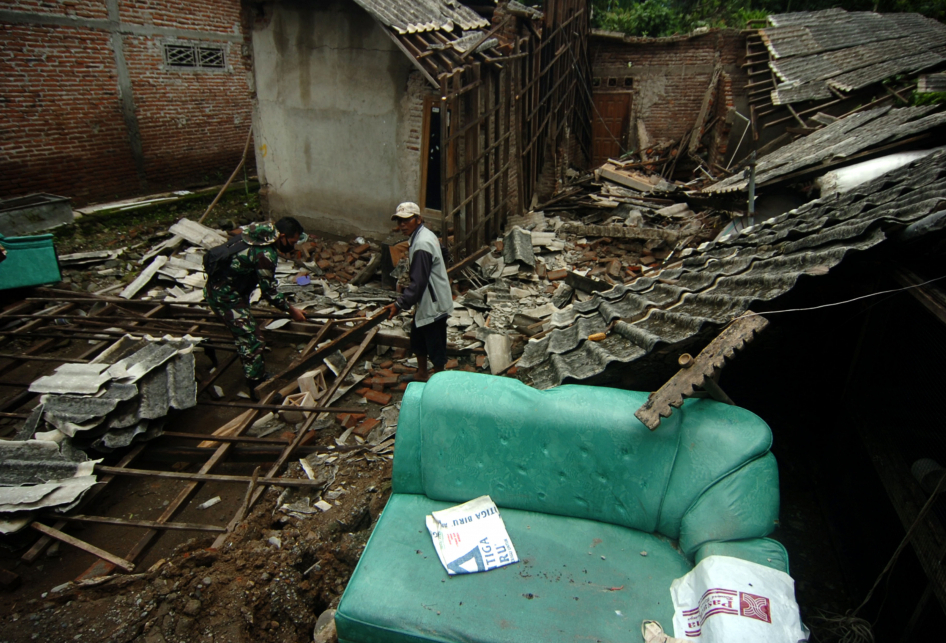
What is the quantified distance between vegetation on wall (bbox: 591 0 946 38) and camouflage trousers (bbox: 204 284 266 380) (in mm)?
14550

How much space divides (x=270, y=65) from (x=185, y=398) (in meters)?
6.67

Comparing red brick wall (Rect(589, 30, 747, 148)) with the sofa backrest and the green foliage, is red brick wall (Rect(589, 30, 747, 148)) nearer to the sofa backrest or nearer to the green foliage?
the green foliage

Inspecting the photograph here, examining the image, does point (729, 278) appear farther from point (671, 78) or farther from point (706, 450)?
point (671, 78)

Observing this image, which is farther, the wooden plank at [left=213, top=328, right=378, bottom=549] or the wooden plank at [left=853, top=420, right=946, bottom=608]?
the wooden plank at [left=213, top=328, right=378, bottom=549]

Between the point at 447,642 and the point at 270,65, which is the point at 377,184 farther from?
the point at 447,642

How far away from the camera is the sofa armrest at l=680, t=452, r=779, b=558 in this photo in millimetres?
2686

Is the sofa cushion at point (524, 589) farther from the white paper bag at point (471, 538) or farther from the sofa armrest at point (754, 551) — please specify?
the sofa armrest at point (754, 551)

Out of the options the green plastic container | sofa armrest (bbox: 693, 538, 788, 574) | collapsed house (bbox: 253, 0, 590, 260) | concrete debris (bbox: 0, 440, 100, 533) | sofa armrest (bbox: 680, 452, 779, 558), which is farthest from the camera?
collapsed house (bbox: 253, 0, 590, 260)

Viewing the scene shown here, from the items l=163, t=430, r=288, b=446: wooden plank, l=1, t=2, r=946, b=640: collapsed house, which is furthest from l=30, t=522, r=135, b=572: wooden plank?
l=163, t=430, r=288, b=446: wooden plank

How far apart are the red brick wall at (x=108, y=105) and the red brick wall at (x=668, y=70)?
9.84 meters

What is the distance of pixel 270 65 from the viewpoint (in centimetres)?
894

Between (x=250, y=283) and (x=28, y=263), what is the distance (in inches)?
143

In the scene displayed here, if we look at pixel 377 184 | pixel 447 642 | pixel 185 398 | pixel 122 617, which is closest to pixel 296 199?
pixel 377 184

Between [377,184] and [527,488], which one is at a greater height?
[377,184]
